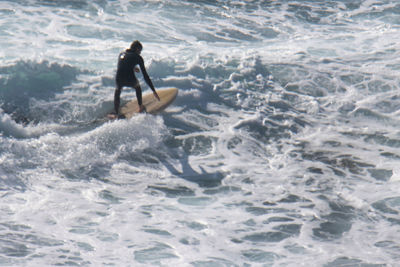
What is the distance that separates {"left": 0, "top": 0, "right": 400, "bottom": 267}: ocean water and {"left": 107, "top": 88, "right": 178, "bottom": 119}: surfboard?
0.64 ft

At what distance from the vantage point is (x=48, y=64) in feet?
37.4

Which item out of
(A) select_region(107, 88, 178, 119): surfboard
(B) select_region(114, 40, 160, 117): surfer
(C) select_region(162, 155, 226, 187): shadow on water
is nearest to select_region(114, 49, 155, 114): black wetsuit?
(B) select_region(114, 40, 160, 117): surfer

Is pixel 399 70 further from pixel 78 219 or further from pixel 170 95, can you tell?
pixel 78 219

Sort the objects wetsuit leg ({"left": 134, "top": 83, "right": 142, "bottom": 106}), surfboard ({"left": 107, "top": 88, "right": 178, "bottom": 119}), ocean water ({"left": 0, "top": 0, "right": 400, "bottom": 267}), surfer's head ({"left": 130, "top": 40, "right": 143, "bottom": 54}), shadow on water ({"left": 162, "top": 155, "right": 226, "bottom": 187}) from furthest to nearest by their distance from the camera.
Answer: surfboard ({"left": 107, "top": 88, "right": 178, "bottom": 119}), wetsuit leg ({"left": 134, "top": 83, "right": 142, "bottom": 106}), surfer's head ({"left": 130, "top": 40, "right": 143, "bottom": 54}), shadow on water ({"left": 162, "top": 155, "right": 226, "bottom": 187}), ocean water ({"left": 0, "top": 0, "right": 400, "bottom": 267})

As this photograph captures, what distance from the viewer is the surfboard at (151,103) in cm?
971

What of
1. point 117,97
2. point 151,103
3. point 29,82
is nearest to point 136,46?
point 117,97

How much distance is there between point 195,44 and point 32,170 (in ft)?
22.5

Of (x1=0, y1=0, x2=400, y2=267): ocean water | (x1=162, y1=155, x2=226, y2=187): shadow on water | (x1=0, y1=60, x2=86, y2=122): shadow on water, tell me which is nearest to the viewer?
(x1=0, y1=0, x2=400, y2=267): ocean water

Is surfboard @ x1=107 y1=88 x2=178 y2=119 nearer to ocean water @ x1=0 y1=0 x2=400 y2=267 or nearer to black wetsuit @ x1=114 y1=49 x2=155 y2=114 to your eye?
ocean water @ x1=0 y1=0 x2=400 y2=267

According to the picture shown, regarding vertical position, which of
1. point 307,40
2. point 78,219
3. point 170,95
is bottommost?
point 78,219

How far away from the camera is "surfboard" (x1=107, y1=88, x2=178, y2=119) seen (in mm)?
9711

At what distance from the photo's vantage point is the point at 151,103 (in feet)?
33.0

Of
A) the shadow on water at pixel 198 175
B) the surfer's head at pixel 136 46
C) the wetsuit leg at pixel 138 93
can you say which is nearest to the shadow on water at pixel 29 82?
the wetsuit leg at pixel 138 93

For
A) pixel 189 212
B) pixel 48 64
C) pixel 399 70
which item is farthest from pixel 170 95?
pixel 399 70
